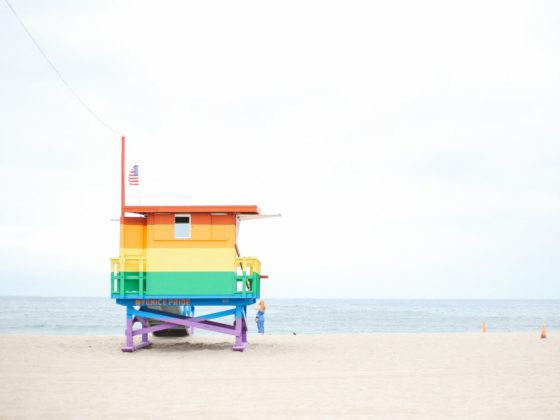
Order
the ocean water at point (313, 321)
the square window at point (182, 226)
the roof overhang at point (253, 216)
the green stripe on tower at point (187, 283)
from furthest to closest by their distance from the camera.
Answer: the ocean water at point (313, 321) < the roof overhang at point (253, 216) < the square window at point (182, 226) < the green stripe on tower at point (187, 283)

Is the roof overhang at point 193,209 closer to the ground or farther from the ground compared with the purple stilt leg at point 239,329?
farther from the ground

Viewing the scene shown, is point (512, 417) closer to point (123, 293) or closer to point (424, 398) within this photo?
point (424, 398)

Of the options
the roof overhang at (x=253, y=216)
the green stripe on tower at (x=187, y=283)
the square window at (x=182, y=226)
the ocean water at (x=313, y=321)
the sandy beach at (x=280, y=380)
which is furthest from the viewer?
the ocean water at (x=313, y=321)

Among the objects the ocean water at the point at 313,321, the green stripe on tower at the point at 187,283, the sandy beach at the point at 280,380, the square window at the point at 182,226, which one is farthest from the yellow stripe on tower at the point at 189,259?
the ocean water at the point at 313,321

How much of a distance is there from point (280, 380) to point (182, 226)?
22.2ft

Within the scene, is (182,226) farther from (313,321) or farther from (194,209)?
(313,321)

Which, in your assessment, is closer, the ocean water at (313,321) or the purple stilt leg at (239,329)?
the purple stilt leg at (239,329)

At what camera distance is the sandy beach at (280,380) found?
10.8 meters

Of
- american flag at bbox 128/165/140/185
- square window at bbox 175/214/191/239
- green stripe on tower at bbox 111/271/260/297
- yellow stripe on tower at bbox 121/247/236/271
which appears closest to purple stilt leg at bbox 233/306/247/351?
green stripe on tower at bbox 111/271/260/297

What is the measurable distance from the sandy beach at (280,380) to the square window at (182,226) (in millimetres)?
3280

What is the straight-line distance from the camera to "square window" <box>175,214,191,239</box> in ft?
63.1

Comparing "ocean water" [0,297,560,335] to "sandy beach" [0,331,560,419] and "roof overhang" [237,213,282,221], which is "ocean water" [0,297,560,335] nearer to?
"roof overhang" [237,213,282,221]

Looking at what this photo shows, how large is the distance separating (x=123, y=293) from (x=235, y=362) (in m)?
3.98

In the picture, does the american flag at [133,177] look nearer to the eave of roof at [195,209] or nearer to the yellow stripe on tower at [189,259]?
the eave of roof at [195,209]
